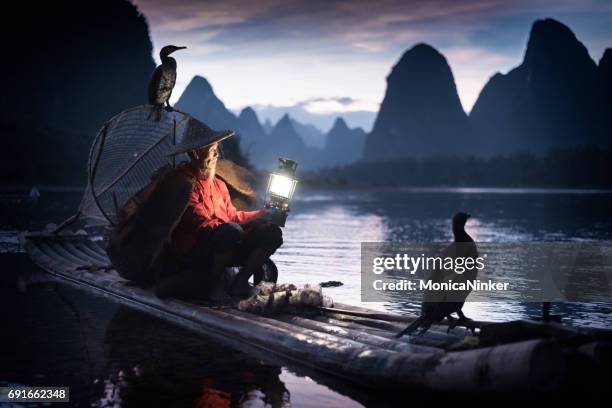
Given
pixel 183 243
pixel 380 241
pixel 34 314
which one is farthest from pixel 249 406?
pixel 380 241

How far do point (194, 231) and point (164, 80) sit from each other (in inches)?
84.6

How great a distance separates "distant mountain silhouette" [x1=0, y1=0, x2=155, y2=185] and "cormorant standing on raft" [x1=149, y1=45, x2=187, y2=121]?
6654 cm

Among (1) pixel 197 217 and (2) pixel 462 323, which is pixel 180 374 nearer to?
(1) pixel 197 217

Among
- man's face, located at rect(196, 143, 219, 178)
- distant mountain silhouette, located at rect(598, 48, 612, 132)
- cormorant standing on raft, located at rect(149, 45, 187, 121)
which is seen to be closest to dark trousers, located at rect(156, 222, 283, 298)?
man's face, located at rect(196, 143, 219, 178)

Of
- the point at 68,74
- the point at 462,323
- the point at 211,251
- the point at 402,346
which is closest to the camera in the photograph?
the point at 402,346

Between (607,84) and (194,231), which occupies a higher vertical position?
(607,84)

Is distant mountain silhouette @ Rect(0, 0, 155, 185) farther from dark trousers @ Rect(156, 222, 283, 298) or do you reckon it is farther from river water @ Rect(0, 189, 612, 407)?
dark trousers @ Rect(156, 222, 283, 298)

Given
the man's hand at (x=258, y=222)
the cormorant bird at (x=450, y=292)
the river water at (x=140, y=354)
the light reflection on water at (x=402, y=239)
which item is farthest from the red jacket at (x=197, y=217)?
the light reflection on water at (x=402, y=239)

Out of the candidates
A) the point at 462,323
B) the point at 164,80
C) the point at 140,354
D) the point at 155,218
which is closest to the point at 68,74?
the point at 164,80

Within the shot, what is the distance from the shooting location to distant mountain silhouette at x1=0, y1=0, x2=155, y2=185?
249ft

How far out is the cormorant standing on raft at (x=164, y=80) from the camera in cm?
875

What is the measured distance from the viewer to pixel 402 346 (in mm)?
5551

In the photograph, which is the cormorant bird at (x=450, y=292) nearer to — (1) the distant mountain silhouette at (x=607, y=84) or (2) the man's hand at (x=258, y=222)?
(2) the man's hand at (x=258, y=222)

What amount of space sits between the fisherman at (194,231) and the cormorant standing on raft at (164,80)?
1299mm
